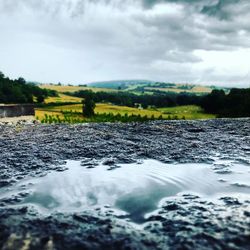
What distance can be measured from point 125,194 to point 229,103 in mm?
63003

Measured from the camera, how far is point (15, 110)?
2566 centimetres

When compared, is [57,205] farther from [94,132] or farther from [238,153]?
[94,132]

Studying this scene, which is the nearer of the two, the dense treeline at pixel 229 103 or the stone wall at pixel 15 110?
the stone wall at pixel 15 110

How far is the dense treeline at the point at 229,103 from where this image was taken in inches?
2107

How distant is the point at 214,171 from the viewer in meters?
7.13

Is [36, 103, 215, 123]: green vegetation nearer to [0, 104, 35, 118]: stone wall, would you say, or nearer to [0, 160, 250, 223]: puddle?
[0, 104, 35, 118]: stone wall

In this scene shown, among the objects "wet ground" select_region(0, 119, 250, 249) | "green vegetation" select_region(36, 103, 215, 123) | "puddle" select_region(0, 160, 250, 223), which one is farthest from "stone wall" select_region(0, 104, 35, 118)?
"green vegetation" select_region(36, 103, 215, 123)

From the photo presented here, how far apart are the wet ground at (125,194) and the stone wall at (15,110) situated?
13.9 m

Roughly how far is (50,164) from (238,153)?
4.80 metres

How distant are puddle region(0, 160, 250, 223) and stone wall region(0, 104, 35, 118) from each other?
17.9 meters

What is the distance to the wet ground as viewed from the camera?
153 inches

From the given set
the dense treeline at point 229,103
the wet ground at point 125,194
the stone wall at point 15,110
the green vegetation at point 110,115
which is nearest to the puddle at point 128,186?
the wet ground at point 125,194

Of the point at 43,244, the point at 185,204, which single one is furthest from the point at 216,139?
the point at 43,244

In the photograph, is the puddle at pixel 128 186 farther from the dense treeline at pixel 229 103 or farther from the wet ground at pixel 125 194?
the dense treeline at pixel 229 103
